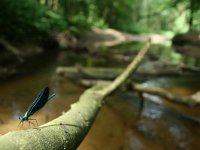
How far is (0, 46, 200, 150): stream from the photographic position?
5027 millimetres

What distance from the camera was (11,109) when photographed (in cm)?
595

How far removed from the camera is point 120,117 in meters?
6.22

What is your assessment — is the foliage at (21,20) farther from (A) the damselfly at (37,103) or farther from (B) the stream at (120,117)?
(A) the damselfly at (37,103)

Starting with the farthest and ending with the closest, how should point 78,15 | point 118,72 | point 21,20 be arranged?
point 78,15, point 21,20, point 118,72

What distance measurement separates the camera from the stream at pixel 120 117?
16.5 ft

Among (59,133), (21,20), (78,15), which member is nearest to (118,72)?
(21,20)

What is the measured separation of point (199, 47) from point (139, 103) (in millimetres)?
14539

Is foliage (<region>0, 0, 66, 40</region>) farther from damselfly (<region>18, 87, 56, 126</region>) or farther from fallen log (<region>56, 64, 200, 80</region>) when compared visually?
damselfly (<region>18, 87, 56, 126</region>)

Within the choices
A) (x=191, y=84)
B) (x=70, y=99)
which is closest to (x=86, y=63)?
(x=191, y=84)

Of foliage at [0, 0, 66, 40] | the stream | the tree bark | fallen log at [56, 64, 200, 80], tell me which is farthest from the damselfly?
foliage at [0, 0, 66, 40]

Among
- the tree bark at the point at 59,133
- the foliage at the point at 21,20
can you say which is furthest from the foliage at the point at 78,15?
the tree bark at the point at 59,133

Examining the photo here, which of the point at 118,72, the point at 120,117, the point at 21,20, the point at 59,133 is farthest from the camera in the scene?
the point at 21,20

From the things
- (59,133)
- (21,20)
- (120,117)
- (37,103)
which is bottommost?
(120,117)

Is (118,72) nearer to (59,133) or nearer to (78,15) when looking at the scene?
(59,133)
